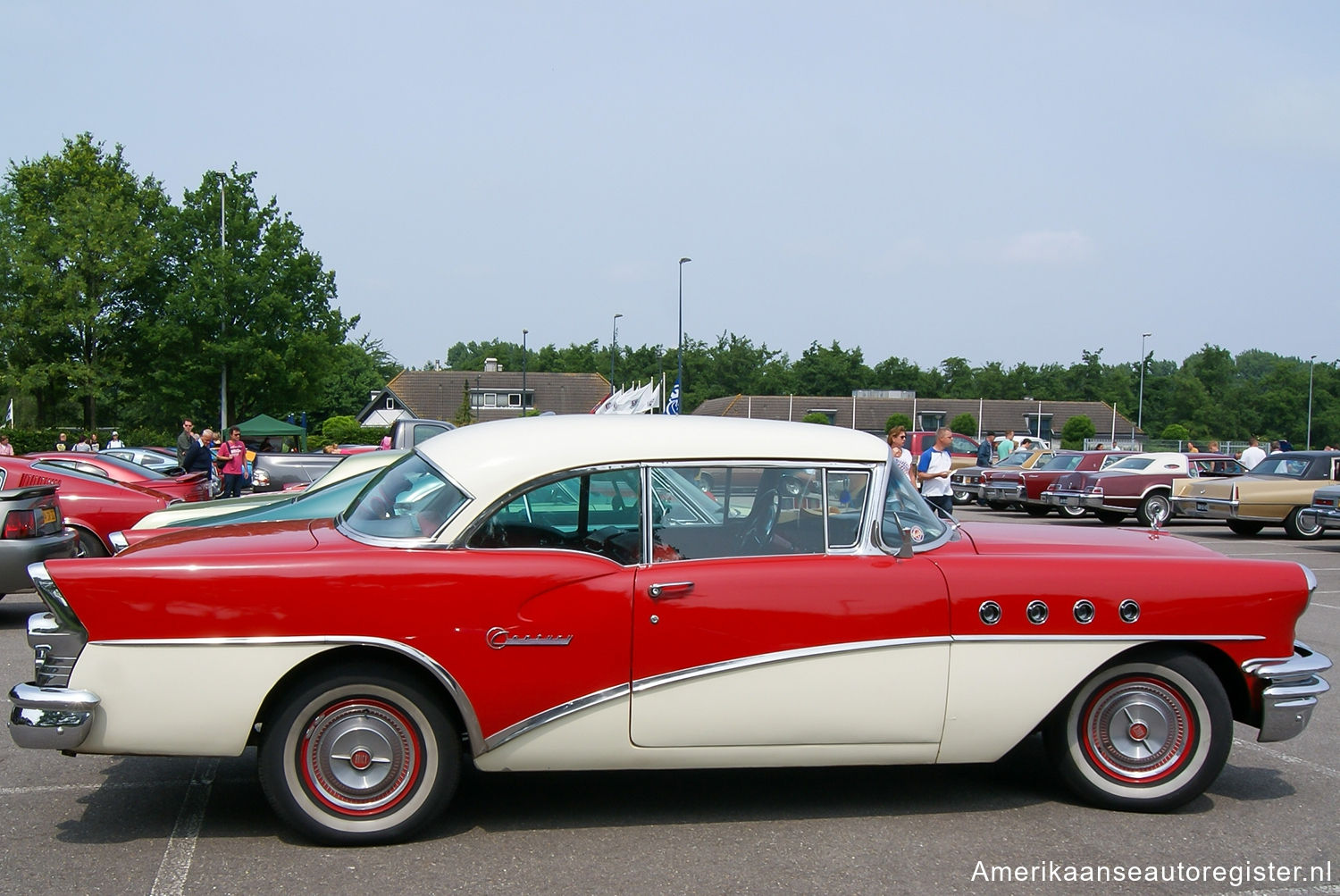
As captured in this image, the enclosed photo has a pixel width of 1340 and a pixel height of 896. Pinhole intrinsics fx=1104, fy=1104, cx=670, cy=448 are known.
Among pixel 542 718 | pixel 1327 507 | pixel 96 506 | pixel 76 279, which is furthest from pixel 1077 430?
pixel 542 718

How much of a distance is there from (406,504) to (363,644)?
2.20 ft

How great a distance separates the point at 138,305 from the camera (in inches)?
1560

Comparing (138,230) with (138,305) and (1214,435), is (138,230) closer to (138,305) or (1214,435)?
(138,305)

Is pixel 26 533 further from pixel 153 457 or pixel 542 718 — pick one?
pixel 153 457

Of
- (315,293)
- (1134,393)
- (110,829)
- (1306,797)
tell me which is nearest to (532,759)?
(110,829)

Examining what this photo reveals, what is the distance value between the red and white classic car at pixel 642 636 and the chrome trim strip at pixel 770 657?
0.01 metres

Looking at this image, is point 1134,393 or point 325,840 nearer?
point 325,840

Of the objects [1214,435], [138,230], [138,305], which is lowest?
[1214,435]

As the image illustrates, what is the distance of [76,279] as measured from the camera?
122ft

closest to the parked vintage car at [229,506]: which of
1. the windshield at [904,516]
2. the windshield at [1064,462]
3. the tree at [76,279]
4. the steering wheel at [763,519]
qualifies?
the steering wheel at [763,519]

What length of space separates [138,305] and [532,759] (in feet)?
133

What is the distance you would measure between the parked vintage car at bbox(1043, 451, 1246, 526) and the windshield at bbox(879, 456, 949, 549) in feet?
55.6

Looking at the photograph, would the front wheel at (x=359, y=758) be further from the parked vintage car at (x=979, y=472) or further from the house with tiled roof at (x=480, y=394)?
the house with tiled roof at (x=480, y=394)

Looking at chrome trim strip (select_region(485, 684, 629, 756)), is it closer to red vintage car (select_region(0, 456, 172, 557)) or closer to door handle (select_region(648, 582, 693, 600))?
door handle (select_region(648, 582, 693, 600))
